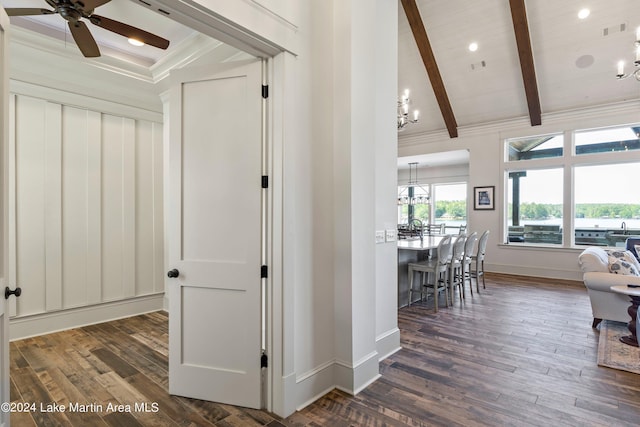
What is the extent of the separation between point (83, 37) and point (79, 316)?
10.8 feet

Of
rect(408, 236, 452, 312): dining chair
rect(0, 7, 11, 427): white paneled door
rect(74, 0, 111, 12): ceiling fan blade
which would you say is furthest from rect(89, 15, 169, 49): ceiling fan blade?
rect(408, 236, 452, 312): dining chair

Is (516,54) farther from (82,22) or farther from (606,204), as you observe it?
(82,22)

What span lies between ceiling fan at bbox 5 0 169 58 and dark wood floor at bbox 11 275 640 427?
8.96ft

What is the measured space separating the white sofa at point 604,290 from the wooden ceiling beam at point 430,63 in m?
4.53

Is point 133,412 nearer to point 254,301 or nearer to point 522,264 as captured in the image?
point 254,301

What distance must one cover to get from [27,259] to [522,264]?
854 cm

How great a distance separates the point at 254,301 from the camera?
2246 millimetres

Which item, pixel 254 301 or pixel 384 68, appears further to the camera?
pixel 384 68

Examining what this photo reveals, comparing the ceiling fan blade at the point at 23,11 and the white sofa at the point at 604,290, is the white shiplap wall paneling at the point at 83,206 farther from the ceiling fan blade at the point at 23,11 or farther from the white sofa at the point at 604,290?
the white sofa at the point at 604,290

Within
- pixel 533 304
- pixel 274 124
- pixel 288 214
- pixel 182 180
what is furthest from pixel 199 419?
pixel 533 304

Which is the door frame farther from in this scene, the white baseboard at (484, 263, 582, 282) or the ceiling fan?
the white baseboard at (484, 263, 582, 282)

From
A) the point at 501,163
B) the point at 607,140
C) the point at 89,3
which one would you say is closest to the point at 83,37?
the point at 89,3

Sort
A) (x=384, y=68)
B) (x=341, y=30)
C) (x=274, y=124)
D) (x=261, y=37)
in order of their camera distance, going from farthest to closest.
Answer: (x=384, y=68) → (x=341, y=30) → (x=274, y=124) → (x=261, y=37)

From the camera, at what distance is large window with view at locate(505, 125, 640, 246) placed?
6.20 meters
